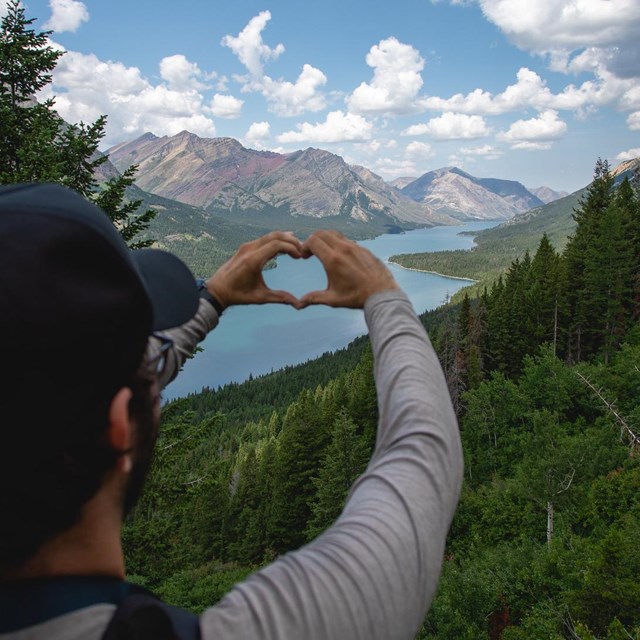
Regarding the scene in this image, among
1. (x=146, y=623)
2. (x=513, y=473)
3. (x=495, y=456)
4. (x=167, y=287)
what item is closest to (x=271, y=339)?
(x=495, y=456)

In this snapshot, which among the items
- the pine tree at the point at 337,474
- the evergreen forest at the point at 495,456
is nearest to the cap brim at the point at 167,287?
the evergreen forest at the point at 495,456

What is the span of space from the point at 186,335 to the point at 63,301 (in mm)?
667

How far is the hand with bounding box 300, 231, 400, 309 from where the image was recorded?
49.5 inches

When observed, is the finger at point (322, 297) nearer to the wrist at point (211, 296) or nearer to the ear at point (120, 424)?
the wrist at point (211, 296)

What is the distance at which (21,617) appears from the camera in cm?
66

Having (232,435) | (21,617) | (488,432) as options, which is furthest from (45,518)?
(232,435)

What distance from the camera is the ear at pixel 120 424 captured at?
0.80m

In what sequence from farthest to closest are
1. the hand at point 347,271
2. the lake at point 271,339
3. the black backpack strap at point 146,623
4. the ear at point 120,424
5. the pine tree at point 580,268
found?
the lake at point 271,339
the pine tree at point 580,268
the hand at point 347,271
the ear at point 120,424
the black backpack strap at point 146,623

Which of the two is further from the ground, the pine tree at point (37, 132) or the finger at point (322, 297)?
the pine tree at point (37, 132)

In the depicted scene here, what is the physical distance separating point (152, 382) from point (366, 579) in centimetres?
49

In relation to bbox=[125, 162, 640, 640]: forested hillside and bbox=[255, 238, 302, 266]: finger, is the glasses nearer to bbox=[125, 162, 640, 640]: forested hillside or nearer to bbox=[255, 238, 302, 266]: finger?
bbox=[255, 238, 302, 266]: finger

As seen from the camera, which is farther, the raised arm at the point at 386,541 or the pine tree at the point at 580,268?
the pine tree at the point at 580,268

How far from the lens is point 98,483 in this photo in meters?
0.79

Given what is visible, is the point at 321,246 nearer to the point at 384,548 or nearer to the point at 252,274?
the point at 252,274
